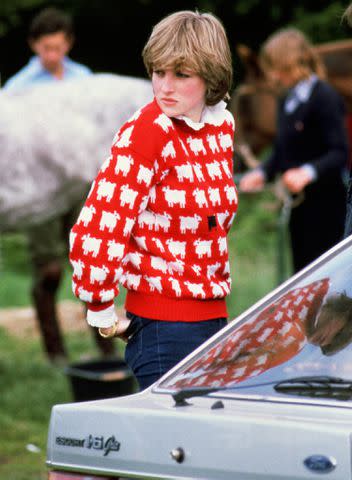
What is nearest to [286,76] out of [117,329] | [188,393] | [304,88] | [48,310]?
[304,88]

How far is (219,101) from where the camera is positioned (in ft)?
11.8

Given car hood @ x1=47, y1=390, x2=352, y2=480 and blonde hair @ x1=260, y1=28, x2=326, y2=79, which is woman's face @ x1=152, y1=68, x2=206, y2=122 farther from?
blonde hair @ x1=260, y1=28, x2=326, y2=79

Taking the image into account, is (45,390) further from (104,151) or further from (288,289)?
(288,289)

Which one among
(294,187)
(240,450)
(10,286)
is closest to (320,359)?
(240,450)

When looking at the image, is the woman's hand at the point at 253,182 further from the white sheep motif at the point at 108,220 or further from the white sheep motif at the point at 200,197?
the white sheep motif at the point at 108,220

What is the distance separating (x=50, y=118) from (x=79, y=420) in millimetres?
4765

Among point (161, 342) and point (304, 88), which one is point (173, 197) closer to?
point (161, 342)

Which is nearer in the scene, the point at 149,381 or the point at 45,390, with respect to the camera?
the point at 149,381

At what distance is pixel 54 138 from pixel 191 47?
3.96 meters

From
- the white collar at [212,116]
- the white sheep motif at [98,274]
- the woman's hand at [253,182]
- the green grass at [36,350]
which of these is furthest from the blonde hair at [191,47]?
the woman's hand at [253,182]

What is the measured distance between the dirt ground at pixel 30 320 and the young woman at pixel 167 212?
665 cm

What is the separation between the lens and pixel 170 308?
3.52 metres

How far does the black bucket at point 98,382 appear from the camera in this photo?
6.60 m

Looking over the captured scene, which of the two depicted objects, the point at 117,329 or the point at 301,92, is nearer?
the point at 117,329
